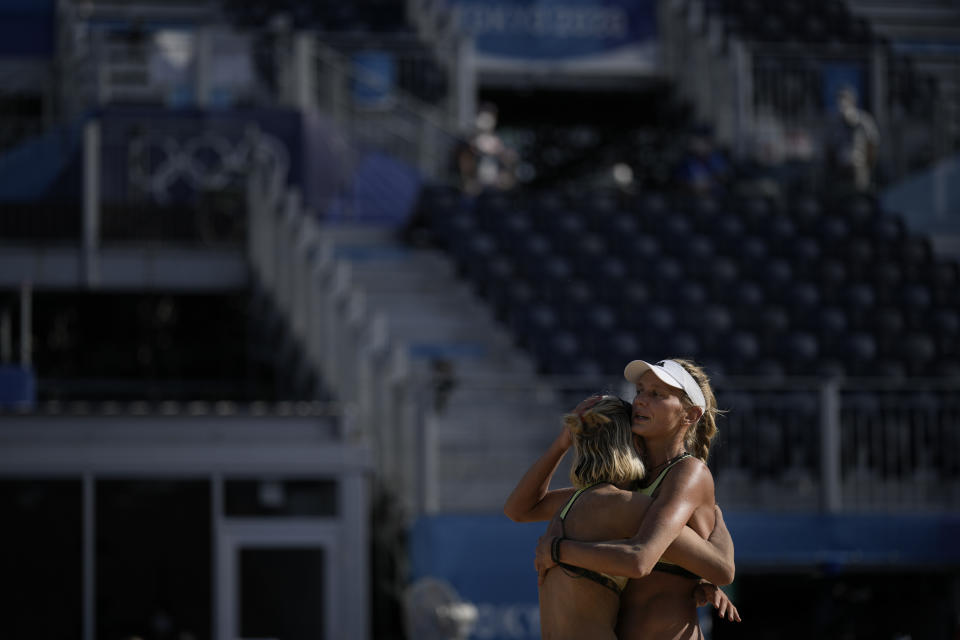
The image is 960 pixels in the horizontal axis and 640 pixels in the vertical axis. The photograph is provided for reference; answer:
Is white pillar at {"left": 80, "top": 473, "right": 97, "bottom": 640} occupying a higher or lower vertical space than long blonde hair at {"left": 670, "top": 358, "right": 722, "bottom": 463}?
lower

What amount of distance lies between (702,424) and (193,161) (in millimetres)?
14831

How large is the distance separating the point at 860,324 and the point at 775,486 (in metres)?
3.06

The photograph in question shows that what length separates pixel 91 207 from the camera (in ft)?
62.2

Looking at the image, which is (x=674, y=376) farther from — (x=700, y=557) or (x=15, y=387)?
(x=15, y=387)

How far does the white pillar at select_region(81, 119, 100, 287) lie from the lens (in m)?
18.9

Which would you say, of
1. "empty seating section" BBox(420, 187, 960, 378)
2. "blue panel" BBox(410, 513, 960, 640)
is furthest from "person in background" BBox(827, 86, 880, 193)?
"blue panel" BBox(410, 513, 960, 640)

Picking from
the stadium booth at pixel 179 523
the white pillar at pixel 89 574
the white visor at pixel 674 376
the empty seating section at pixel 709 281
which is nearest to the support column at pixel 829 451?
the empty seating section at pixel 709 281

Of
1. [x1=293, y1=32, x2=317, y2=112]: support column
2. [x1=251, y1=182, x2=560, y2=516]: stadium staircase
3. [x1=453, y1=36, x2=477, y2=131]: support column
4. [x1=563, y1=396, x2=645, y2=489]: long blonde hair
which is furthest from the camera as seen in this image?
[x1=453, y1=36, x2=477, y2=131]: support column

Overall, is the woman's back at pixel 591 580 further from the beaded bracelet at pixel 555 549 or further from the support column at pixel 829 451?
the support column at pixel 829 451

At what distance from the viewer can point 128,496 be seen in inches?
546

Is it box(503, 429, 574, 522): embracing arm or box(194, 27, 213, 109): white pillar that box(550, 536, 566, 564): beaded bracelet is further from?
box(194, 27, 213, 109): white pillar

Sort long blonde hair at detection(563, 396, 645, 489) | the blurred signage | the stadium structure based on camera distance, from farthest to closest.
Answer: the blurred signage → the stadium structure → long blonde hair at detection(563, 396, 645, 489)

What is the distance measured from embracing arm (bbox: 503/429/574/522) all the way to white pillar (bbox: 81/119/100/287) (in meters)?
14.6

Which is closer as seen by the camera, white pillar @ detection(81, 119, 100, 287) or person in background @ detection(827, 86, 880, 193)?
white pillar @ detection(81, 119, 100, 287)
